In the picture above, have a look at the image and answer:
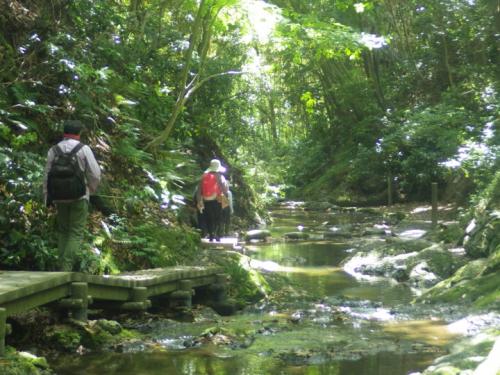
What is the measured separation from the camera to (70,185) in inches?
291

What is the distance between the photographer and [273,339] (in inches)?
318

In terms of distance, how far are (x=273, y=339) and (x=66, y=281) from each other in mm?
2552

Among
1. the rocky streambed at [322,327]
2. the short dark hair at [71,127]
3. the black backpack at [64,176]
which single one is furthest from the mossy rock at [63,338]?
the short dark hair at [71,127]

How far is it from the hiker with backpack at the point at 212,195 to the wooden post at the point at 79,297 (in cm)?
583

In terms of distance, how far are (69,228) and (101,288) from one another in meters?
0.81

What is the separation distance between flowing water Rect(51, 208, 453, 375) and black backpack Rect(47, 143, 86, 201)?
1.77 m

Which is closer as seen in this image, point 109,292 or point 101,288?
point 101,288

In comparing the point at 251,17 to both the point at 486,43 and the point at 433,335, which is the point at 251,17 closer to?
the point at 433,335

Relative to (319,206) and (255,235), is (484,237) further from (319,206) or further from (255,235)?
(319,206)

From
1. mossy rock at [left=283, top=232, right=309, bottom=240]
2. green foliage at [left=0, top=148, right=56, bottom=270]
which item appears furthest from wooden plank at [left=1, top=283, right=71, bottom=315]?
mossy rock at [left=283, top=232, right=309, bottom=240]

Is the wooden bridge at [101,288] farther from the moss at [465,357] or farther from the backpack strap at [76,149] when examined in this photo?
the moss at [465,357]

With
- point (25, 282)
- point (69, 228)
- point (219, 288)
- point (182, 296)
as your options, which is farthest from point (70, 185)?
point (219, 288)

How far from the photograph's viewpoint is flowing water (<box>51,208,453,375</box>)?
22.5 feet

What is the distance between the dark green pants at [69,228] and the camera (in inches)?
302
